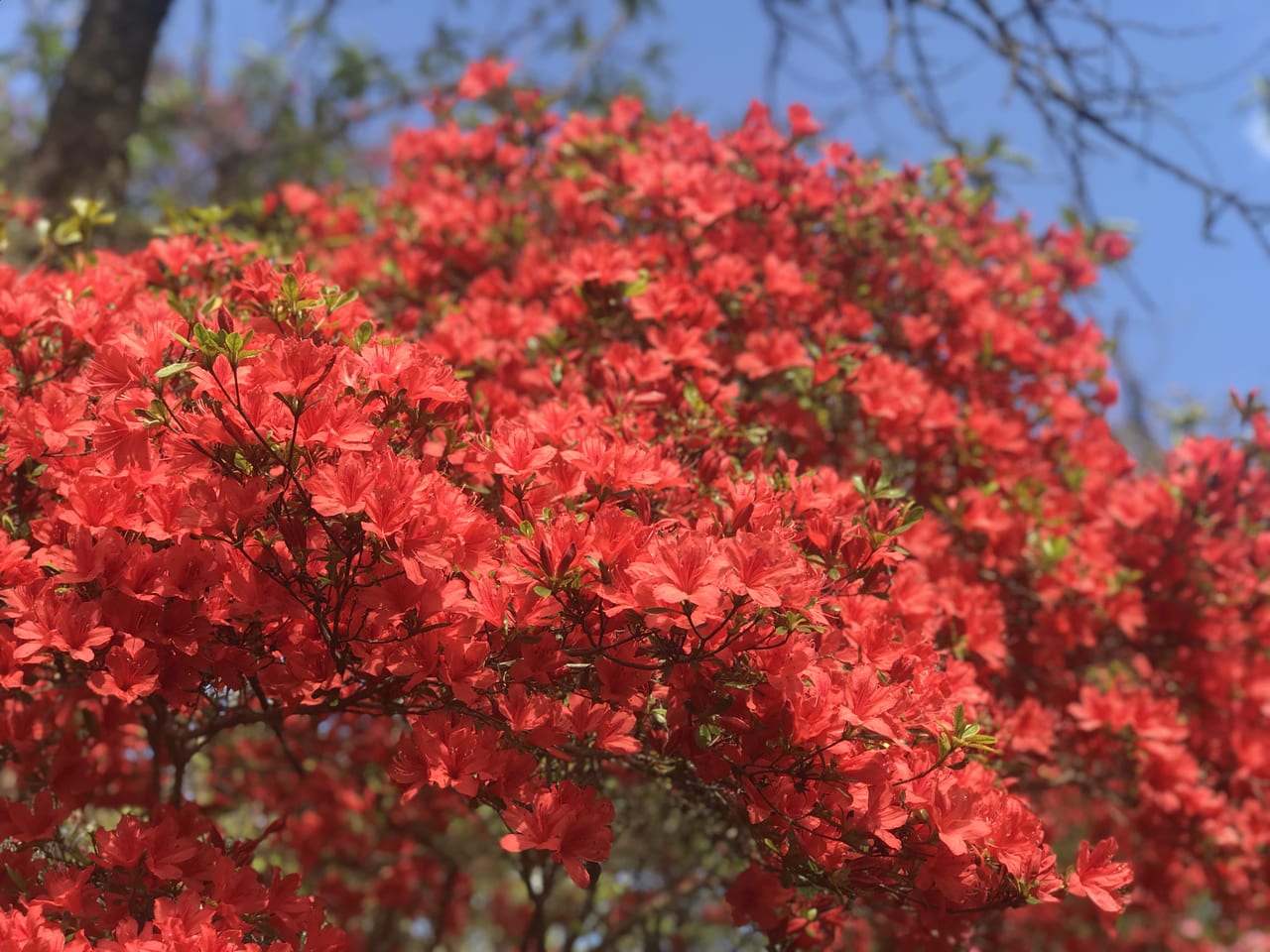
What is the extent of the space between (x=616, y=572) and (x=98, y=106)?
4.42 metres

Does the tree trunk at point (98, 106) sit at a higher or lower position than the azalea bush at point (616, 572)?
higher

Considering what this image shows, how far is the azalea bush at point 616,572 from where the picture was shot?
171 cm

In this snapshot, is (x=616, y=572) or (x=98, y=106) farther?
(x=98, y=106)

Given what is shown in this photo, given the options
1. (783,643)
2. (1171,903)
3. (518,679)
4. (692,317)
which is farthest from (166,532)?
(1171,903)

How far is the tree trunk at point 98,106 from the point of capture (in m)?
4.63

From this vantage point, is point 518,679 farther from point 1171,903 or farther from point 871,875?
point 1171,903

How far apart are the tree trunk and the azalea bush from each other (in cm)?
127

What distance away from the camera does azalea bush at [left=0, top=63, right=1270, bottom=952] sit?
5.62ft

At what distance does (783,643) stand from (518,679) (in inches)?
19.2

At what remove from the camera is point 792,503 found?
213 centimetres

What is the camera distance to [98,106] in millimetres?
4730

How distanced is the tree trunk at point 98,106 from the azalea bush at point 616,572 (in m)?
1.27

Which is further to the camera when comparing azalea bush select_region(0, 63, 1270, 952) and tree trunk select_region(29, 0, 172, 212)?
tree trunk select_region(29, 0, 172, 212)

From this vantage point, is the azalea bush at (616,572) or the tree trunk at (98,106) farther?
the tree trunk at (98,106)
